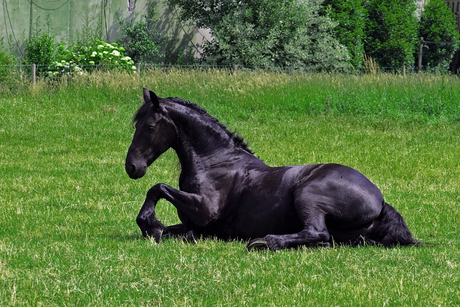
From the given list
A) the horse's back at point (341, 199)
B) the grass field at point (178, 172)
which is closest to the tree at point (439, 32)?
the grass field at point (178, 172)

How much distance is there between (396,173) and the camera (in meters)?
10.9

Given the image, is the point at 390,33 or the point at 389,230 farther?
the point at 390,33

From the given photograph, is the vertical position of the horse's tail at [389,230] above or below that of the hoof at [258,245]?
above

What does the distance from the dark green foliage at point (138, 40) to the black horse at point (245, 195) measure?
19.8m

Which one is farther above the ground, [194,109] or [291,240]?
[194,109]

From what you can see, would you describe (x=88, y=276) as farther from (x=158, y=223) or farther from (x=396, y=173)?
(x=396, y=173)

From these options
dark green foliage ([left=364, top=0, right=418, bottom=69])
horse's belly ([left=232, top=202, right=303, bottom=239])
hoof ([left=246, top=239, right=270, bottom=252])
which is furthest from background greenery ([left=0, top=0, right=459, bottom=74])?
hoof ([left=246, top=239, right=270, bottom=252])

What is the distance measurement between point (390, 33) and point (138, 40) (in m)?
11.8

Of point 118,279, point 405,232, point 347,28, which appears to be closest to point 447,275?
point 405,232

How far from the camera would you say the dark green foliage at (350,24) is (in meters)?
28.1

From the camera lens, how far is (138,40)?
86.2 ft

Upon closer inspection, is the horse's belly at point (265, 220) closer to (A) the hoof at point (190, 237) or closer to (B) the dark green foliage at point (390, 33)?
(A) the hoof at point (190, 237)

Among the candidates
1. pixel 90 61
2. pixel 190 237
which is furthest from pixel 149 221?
pixel 90 61

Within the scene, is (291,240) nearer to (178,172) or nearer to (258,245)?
(258,245)
